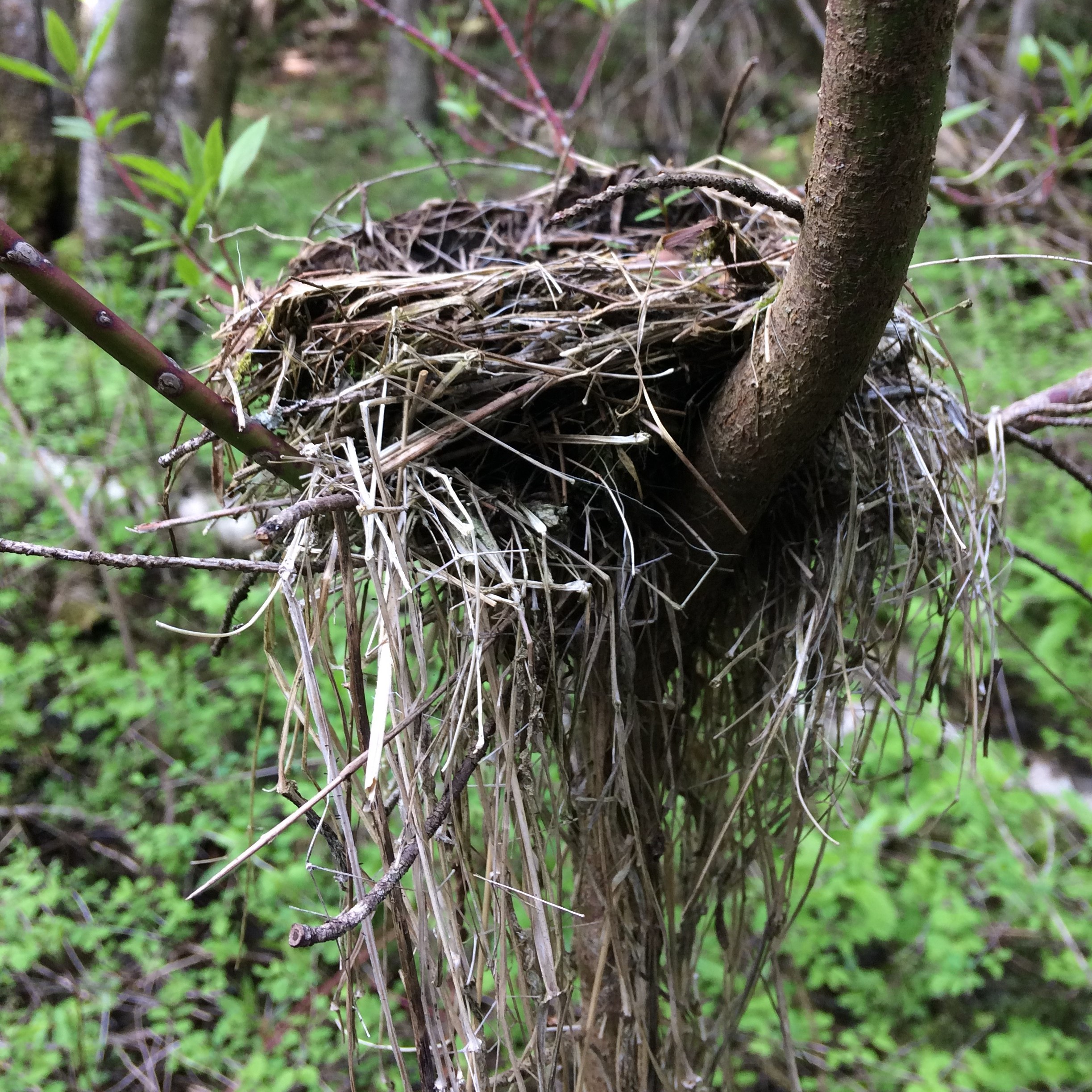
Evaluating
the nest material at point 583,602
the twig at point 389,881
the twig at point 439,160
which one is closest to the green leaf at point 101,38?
the twig at point 439,160

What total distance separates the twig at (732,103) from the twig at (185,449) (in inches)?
20.3

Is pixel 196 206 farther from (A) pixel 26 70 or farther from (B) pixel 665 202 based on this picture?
(B) pixel 665 202

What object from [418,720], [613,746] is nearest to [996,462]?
[613,746]

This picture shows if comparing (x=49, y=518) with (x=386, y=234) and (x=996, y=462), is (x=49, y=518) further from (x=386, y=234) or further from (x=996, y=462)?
(x=996, y=462)

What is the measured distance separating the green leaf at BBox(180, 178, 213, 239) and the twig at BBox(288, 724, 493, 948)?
643 mm

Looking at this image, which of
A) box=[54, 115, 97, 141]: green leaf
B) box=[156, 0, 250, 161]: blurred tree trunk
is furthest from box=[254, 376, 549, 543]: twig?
box=[156, 0, 250, 161]: blurred tree trunk

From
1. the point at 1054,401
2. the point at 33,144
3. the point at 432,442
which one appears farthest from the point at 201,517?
the point at 33,144

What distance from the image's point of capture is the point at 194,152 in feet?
2.86

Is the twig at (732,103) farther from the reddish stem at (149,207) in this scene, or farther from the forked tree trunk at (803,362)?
the reddish stem at (149,207)

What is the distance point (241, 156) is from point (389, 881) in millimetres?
807

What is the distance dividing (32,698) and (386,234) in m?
1.89

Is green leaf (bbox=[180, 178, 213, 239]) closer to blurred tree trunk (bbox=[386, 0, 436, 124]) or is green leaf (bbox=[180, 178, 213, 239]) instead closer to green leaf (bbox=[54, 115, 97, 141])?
green leaf (bbox=[54, 115, 97, 141])

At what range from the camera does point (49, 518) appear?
6.36 ft

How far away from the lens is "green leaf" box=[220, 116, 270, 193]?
817 mm
